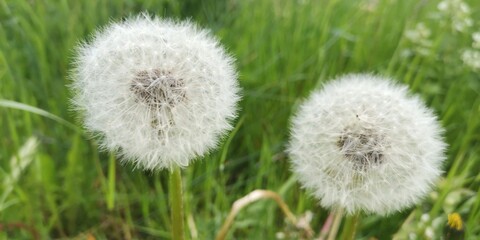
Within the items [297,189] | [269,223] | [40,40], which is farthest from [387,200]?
[40,40]

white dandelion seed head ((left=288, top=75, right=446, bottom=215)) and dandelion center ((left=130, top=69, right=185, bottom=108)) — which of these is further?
white dandelion seed head ((left=288, top=75, right=446, bottom=215))

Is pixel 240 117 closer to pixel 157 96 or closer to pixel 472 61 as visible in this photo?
pixel 472 61

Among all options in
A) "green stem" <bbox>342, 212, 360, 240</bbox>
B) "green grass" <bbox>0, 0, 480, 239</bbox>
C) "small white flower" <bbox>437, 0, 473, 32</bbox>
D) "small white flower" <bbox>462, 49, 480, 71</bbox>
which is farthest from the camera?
"small white flower" <bbox>437, 0, 473, 32</bbox>

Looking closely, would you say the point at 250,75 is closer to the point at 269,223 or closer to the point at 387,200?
the point at 269,223

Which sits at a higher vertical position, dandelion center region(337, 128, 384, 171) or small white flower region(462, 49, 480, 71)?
small white flower region(462, 49, 480, 71)

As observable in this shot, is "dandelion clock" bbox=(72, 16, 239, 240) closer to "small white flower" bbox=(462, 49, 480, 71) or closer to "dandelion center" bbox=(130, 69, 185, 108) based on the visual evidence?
"dandelion center" bbox=(130, 69, 185, 108)

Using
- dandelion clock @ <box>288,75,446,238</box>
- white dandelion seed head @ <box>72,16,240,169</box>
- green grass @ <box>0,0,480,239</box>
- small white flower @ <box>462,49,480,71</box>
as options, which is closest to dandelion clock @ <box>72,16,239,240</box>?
white dandelion seed head @ <box>72,16,240,169</box>
